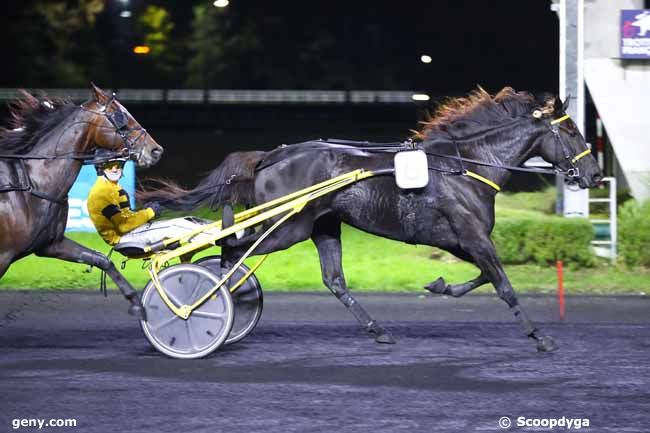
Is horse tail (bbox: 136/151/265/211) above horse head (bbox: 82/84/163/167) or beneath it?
beneath

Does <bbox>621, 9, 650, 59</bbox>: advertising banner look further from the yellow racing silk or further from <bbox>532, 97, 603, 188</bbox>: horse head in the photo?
the yellow racing silk

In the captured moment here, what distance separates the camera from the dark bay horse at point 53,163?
7195 millimetres

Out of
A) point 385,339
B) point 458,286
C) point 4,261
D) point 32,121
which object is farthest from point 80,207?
point 458,286

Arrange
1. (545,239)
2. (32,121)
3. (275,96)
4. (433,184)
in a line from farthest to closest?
1. (275,96)
2. (545,239)
3. (433,184)
4. (32,121)

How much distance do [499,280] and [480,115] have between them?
1.34 m

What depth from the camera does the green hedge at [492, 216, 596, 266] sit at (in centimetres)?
1188

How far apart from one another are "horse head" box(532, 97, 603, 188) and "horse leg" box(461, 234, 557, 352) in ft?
2.86

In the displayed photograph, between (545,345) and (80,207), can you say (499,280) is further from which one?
(80,207)

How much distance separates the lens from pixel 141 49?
3416cm

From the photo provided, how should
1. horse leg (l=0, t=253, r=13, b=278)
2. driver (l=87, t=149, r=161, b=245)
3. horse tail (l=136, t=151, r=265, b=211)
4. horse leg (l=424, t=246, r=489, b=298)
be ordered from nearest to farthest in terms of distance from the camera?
horse leg (l=0, t=253, r=13, b=278), driver (l=87, t=149, r=161, b=245), horse leg (l=424, t=246, r=489, b=298), horse tail (l=136, t=151, r=265, b=211)

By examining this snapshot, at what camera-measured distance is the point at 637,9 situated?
1329 centimetres

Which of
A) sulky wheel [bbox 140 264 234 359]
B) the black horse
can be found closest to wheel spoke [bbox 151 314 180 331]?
sulky wheel [bbox 140 264 234 359]

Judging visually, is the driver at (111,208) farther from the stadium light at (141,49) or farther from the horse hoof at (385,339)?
the stadium light at (141,49)

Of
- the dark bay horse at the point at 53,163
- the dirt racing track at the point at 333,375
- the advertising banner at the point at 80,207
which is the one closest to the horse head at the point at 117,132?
the dark bay horse at the point at 53,163
